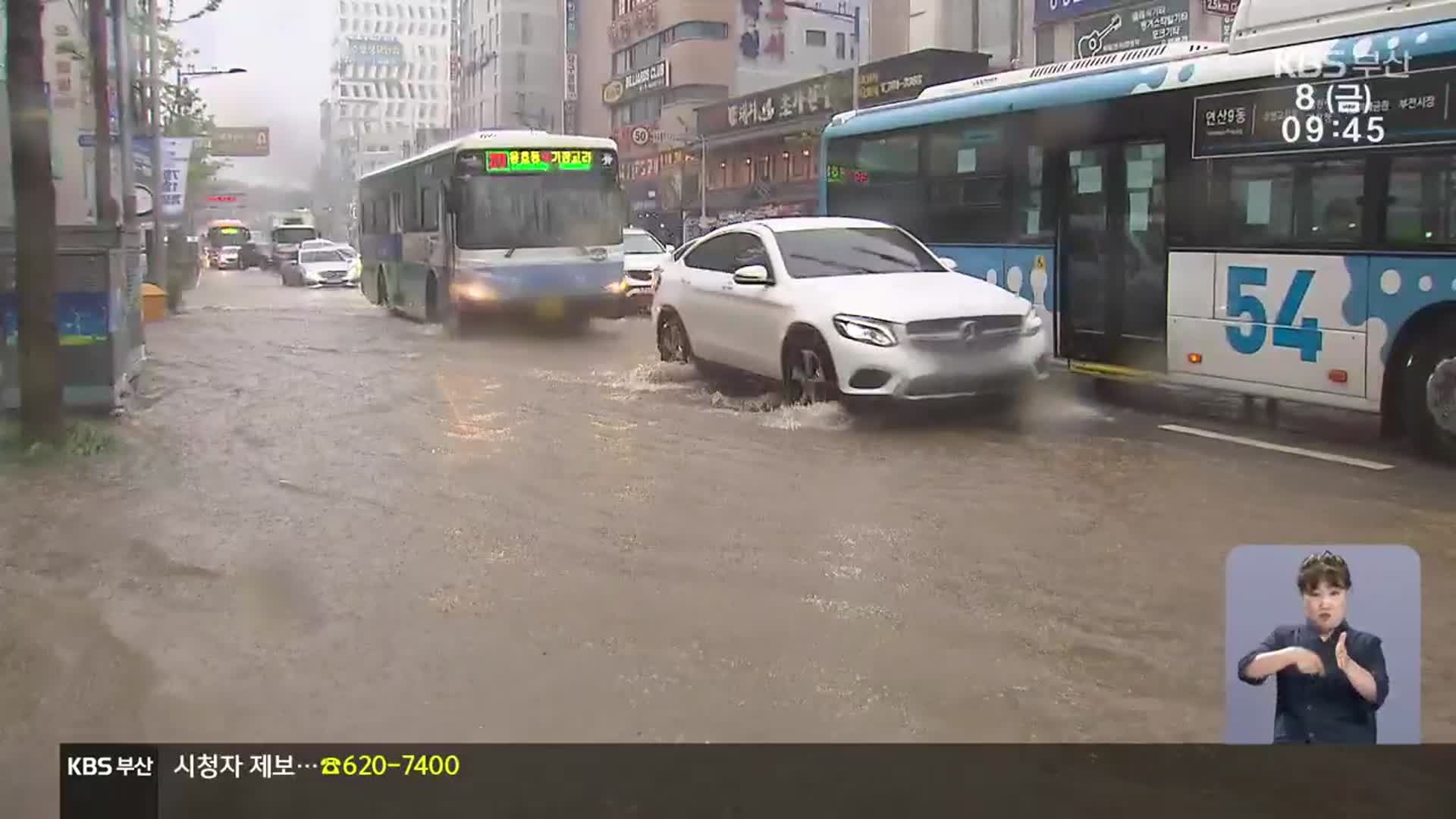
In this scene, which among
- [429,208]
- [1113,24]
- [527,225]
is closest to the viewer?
[527,225]

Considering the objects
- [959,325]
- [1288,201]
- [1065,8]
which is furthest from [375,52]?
[1065,8]

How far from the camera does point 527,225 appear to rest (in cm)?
1753

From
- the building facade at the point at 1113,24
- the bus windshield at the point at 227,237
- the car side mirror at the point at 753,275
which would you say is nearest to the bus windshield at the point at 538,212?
the car side mirror at the point at 753,275

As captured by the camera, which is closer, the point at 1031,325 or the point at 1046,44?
the point at 1031,325

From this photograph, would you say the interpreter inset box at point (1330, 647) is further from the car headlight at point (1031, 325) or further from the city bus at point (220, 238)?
the city bus at point (220, 238)

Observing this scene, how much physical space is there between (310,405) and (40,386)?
264 cm

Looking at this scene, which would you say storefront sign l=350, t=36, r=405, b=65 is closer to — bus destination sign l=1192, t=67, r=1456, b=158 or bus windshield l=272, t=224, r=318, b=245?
bus destination sign l=1192, t=67, r=1456, b=158

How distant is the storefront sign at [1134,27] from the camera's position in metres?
29.9

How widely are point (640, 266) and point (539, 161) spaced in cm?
555

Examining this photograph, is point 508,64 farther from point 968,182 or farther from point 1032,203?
point 1032,203

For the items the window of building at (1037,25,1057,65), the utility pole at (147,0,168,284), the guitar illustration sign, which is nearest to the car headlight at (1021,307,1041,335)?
the utility pole at (147,0,168,284)

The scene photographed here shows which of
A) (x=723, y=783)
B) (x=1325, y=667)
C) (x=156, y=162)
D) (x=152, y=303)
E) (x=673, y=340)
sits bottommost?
(x=723, y=783)

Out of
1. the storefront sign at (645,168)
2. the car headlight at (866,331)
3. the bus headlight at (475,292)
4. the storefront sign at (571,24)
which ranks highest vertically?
the storefront sign at (571,24)

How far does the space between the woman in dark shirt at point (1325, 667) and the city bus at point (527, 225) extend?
47.5 ft
